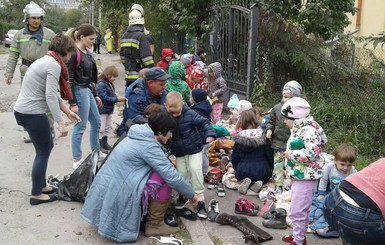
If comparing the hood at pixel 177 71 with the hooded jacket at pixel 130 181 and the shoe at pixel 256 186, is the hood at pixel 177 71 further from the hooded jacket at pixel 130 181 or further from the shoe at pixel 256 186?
the hooded jacket at pixel 130 181

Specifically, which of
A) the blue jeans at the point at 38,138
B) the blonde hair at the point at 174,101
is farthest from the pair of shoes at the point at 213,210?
the blue jeans at the point at 38,138

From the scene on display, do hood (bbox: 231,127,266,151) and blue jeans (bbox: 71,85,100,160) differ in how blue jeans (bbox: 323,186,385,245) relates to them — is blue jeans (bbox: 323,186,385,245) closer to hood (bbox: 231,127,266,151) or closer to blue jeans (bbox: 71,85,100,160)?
hood (bbox: 231,127,266,151)

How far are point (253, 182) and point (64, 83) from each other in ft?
8.14

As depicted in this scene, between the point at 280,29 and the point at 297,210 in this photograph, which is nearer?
the point at 297,210

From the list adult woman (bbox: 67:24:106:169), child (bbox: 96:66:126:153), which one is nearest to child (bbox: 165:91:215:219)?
adult woman (bbox: 67:24:106:169)

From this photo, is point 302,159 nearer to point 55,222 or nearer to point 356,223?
point 356,223

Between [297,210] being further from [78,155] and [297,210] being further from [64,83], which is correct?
[78,155]

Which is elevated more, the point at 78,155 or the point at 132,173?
the point at 132,173

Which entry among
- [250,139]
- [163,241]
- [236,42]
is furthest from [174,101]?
[236,42]

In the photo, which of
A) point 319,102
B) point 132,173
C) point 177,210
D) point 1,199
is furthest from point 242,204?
point 319,102

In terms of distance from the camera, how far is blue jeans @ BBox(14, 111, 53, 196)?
4.74 m

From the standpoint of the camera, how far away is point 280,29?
9055mm

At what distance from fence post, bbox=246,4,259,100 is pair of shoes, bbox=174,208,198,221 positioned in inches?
185

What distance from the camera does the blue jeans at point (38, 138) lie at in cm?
474
